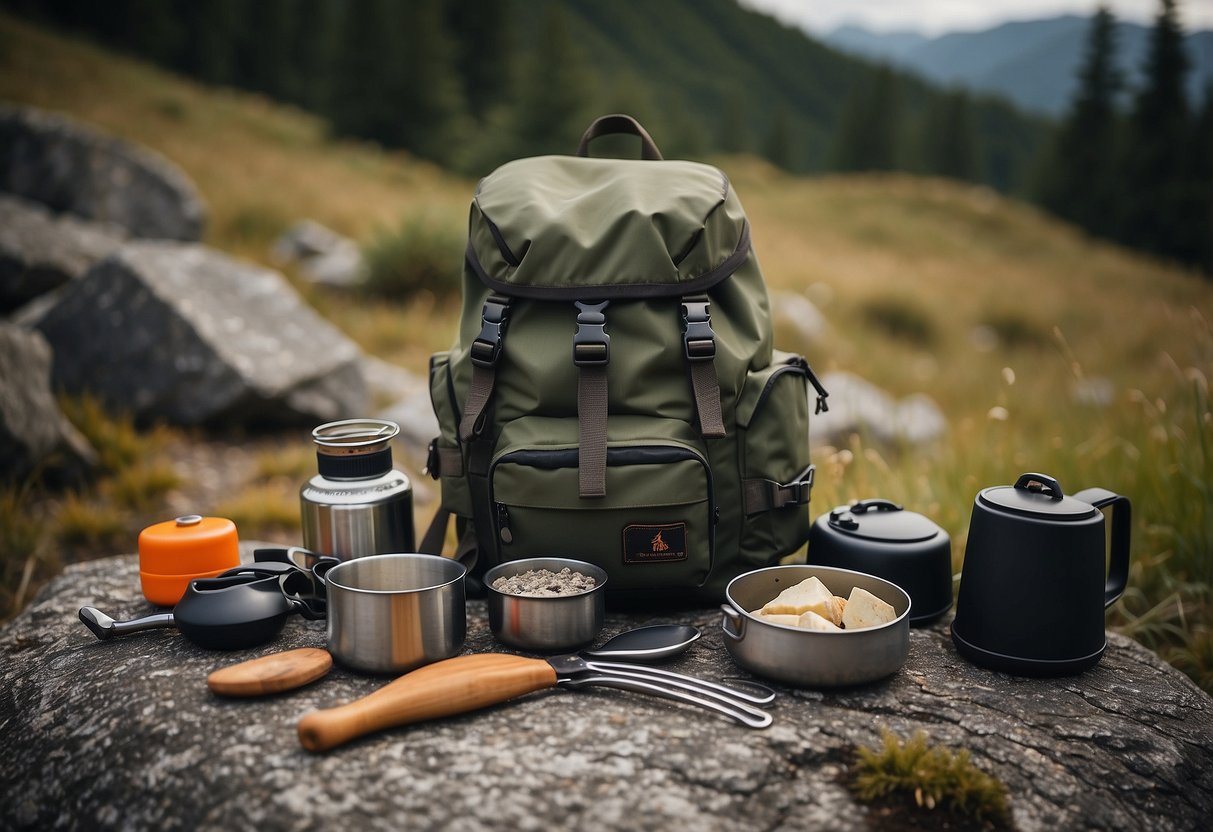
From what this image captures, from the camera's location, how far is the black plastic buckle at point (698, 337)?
96.7 inches

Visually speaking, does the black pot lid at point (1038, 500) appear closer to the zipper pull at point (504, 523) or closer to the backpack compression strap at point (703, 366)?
the backpack compression strap at point (703, 366)

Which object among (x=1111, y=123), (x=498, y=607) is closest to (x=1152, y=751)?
(x=498, y=607)

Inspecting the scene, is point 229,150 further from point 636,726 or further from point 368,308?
point 636,726

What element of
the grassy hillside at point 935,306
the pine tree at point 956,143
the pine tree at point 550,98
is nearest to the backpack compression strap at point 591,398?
the grassy hillside at point 935,306

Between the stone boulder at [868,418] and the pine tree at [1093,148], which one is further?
the pine tree at [1093,148]

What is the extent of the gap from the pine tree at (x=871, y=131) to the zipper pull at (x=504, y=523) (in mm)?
50289

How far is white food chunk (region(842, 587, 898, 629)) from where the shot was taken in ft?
6.98

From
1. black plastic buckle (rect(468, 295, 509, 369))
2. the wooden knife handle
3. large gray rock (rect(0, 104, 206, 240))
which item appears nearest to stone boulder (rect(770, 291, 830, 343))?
large gray rock (rect(0, 104, 206, 240))

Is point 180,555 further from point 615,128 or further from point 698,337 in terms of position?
point 615,128

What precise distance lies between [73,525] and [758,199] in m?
20.5

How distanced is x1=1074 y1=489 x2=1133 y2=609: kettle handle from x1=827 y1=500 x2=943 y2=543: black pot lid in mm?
432

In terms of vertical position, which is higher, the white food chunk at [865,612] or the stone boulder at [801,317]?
the stone boulder at [801,317]

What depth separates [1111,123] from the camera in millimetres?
39156

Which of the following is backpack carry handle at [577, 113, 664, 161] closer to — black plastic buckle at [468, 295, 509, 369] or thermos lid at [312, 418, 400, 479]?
black plastic buckle at [468, 295, 509, 369]
